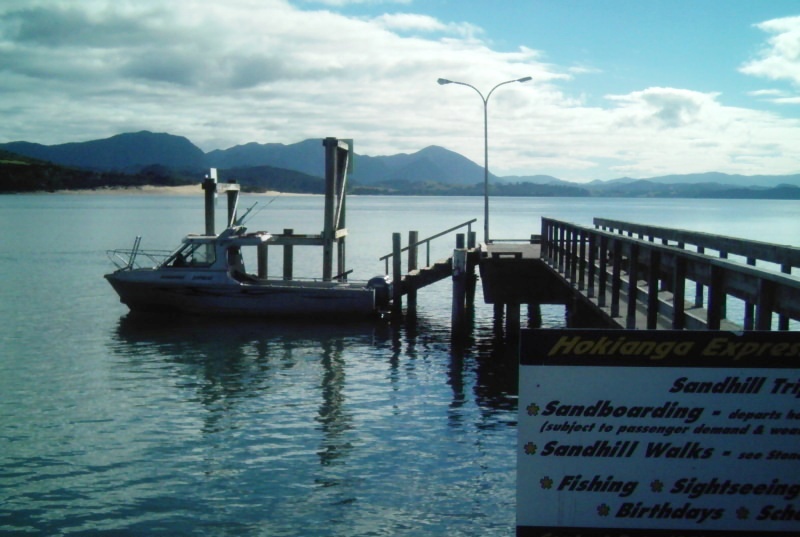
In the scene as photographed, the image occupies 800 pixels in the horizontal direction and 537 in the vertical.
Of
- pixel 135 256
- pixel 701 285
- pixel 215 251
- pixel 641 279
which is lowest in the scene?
pixel 135 256

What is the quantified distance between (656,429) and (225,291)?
75.9ft

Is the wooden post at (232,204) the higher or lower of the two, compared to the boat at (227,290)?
higher

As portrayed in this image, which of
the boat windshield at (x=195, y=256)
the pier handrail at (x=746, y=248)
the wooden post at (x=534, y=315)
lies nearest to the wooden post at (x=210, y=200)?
the boat windshield at (x=195, y=256)

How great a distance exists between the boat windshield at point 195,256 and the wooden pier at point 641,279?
19.1ft

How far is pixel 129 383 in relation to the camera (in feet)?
58.4

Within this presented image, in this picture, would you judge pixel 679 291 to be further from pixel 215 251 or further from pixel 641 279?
pixel 215 251

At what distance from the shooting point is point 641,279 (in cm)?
1559

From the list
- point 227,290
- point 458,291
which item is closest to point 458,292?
point 458,291

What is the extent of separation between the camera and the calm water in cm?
1041

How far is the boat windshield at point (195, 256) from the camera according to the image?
86.0 ft

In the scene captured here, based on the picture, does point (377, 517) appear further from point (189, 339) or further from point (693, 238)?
point (189, 339)

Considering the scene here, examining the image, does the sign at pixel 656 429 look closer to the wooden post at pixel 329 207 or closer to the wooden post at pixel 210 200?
the wooden post at pixel 329 207

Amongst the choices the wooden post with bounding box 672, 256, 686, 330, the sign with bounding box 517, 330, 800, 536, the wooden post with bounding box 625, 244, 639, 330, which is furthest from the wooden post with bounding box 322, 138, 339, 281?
the sign with bounding box 517, 330, 800, 536

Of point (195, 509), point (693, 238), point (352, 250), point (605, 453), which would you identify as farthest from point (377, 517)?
point (352, 250)
